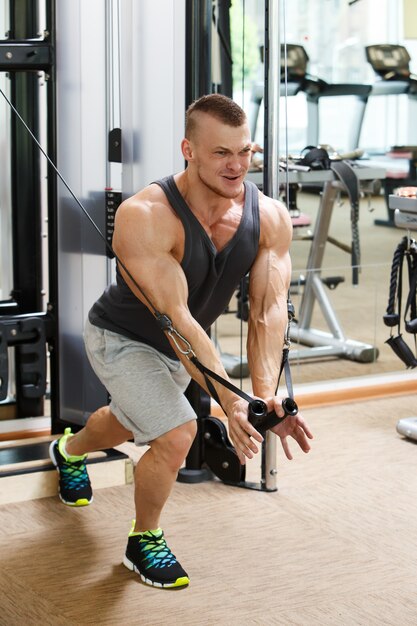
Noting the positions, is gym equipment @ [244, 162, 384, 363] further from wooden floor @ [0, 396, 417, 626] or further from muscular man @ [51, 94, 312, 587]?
muscular man @ [51, 94, 312, 587]

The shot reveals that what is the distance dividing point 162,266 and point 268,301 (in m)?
0.31

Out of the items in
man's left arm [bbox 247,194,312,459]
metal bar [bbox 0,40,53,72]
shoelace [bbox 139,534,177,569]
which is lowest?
shoelace [bbox 139,534,177,569]

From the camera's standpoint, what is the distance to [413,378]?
459 cm

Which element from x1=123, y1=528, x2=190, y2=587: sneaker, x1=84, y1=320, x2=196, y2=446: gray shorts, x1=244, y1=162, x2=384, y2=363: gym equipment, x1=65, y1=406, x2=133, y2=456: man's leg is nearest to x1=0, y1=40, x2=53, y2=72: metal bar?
x1=84, y1=320, x2=196, y2=446: gray shorts

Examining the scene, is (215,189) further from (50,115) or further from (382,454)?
(382,454)

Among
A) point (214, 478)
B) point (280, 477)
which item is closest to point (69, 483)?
point (214, 478)

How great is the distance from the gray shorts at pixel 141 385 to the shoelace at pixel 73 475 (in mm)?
464

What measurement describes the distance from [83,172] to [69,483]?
39.2 inches

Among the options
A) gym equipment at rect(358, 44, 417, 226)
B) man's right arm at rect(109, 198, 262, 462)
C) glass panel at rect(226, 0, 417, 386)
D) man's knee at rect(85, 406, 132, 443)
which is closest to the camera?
man's right arm at rect(109, 198, 262, 462)

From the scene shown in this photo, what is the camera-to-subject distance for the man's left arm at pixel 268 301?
2.60 metres

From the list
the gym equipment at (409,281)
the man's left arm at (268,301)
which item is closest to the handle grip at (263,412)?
the man's left arm at (268,301)

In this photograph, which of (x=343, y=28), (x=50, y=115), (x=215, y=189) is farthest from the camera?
(x=343, y=28)

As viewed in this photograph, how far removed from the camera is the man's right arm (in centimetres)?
243

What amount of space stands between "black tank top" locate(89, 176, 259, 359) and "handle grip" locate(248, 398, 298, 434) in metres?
0.48
